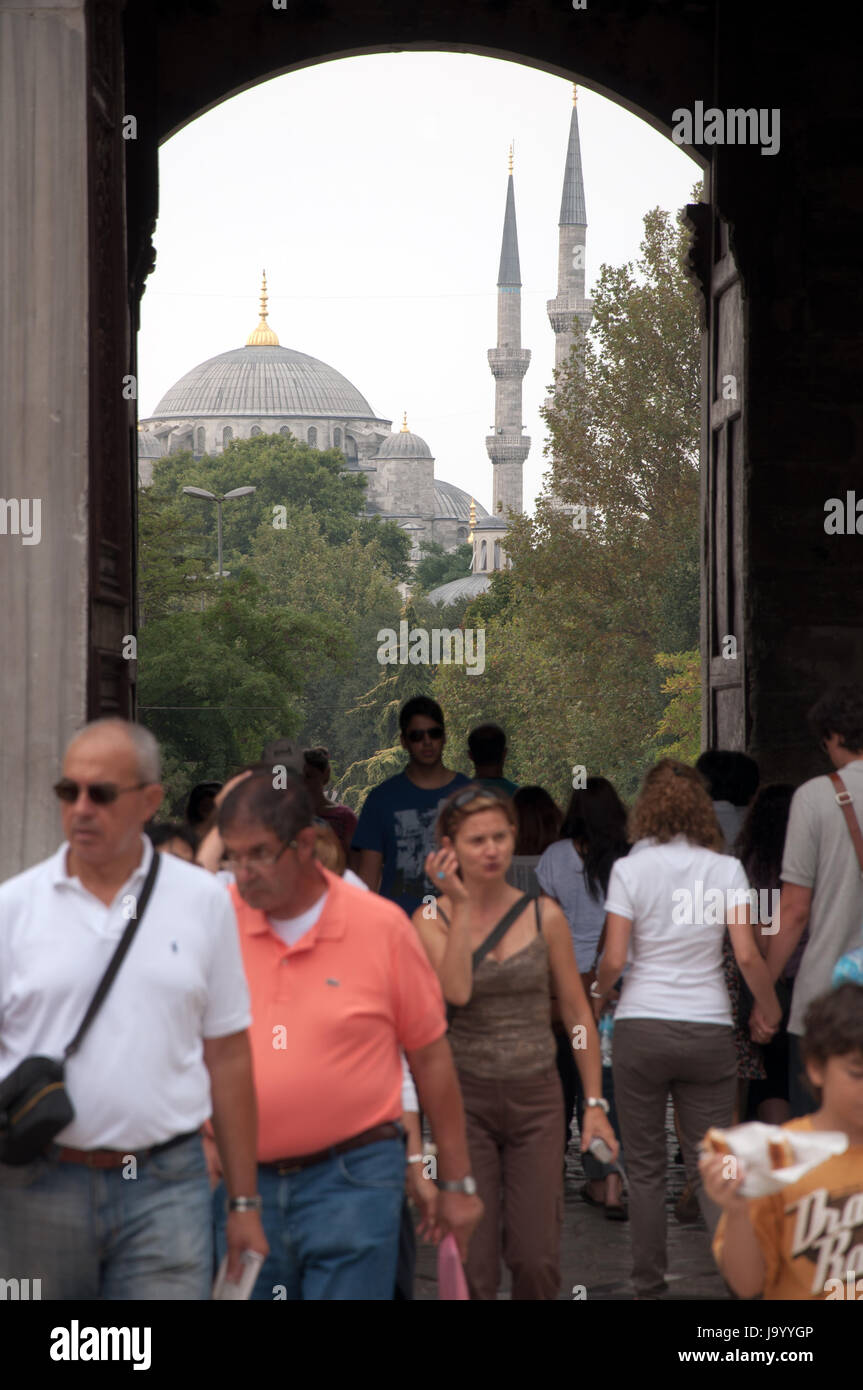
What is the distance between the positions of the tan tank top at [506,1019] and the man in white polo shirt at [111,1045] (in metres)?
1.43

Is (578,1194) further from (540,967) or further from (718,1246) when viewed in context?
(718,1246)

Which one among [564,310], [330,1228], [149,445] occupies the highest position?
[564,310]

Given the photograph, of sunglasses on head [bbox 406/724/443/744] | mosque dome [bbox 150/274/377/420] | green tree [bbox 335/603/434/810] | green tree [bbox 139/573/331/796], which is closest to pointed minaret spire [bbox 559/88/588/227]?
mosque dome [bbox 150/274/377/420]

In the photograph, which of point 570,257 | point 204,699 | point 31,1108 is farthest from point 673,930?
point 570,257

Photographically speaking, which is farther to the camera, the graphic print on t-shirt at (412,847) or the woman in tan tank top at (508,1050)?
the graphic print on t-shirt at (412,847)

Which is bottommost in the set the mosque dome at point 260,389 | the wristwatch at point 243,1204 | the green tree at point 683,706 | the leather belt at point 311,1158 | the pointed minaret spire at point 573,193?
the wristwatch at point 243,1204

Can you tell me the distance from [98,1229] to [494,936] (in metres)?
1.72

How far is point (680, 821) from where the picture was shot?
6039 mm

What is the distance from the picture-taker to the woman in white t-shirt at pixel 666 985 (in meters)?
5.94

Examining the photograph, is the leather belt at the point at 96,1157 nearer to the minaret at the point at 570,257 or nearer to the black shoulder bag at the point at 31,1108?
the black shoulder bag at the point at 31,1108

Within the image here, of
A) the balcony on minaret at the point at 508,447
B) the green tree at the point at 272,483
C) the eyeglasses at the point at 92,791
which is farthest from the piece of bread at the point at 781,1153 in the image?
the balcony on minaret at the point at 508,447

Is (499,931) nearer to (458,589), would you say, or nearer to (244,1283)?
(244,1283)

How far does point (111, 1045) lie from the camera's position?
358cm
